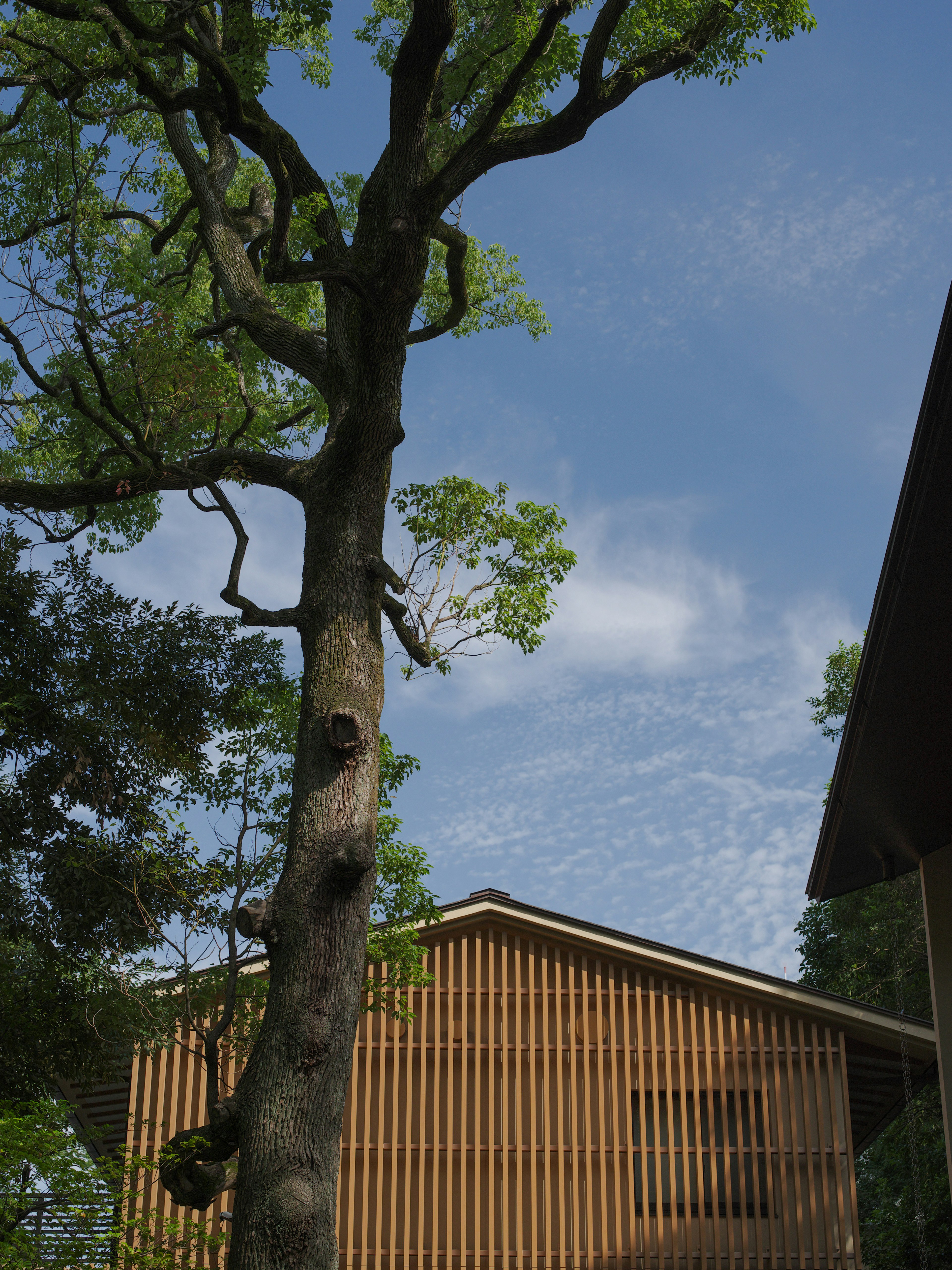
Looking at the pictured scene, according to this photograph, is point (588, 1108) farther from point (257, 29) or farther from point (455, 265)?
point (257, 29)

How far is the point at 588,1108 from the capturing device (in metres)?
10.8

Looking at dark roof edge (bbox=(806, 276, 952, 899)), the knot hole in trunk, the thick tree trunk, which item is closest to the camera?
dark roof edge (bbox=(806, 276, 952, 899))

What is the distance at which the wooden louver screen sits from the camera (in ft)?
33.8

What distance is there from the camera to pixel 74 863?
319 inches

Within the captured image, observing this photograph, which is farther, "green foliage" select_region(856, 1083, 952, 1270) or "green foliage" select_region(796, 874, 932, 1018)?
"green foliage" select_region(796, 874, 932, 1018)

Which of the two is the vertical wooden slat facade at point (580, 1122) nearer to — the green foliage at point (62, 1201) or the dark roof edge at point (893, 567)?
the green foliage at point (62, 1201)

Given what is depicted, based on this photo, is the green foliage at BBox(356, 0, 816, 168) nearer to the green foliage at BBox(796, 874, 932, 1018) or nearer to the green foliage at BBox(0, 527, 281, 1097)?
the green foliage at BBox(0, 527, 281, 1097)

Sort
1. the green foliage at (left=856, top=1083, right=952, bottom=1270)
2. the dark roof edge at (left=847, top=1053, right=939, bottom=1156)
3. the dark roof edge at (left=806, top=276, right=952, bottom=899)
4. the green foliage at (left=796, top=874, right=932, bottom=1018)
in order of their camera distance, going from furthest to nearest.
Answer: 1. the green foliage at (left=796, top=874, right=932, bottom=1018)
2. the green foliage at (left=856, top=1083, right=952, bottom=1270)
3. the dark roof edge at (left=847, top=1053, right=939, bottom=1156)
4. the dark roof edge at (left=806, top=276, right=952, bottom=899)

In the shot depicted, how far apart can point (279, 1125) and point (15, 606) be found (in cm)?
541

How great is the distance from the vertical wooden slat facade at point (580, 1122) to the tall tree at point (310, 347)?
535 cm

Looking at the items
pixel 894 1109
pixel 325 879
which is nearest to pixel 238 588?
pixel 325 879

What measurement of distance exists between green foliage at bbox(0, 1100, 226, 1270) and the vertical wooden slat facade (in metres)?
3.41

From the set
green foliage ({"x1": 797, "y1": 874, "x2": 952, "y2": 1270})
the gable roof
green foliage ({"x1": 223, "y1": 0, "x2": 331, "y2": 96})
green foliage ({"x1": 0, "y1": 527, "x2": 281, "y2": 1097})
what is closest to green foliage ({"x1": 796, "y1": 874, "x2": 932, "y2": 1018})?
green foliage ({"x1": 797, "y1": 874, "x2": 952, "y2": 1270})

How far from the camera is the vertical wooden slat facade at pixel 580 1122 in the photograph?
10.3 metres
